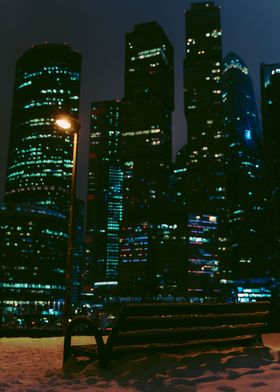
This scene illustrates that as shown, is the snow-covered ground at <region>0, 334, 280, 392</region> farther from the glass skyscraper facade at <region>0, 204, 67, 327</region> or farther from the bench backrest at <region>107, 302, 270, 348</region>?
the glass skyscraper facade at <region>0, 204, 67, 327</region>

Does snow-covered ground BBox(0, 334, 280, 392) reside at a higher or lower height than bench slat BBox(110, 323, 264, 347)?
lower

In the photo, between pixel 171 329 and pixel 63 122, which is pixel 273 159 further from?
pixel 171 329

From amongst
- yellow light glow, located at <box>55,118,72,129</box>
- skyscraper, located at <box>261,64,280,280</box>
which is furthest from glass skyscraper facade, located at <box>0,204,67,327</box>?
yellow light glow, located at <box>55,118,72,129</box>

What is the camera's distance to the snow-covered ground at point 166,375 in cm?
548

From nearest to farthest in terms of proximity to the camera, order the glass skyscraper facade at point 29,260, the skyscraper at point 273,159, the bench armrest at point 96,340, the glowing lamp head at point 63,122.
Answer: the bench armrest at point 96,340, the glowing lamp head at point 63,122, the skyscraper at point 273,159, the glass skyscraper facade at point 29,260

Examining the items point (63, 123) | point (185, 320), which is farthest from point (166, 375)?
point (63, 123)

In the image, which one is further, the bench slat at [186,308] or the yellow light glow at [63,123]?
the yellow light glow at [63,123]

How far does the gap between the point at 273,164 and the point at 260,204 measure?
782cm

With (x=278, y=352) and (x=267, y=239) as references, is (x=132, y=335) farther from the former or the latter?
(x=267, y=239)

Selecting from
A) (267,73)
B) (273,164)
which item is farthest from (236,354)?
(267,73)

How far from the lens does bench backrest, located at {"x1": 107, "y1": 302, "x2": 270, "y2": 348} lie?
6.58 meters

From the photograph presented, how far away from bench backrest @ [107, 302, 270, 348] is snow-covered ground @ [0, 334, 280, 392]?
34 centimetres

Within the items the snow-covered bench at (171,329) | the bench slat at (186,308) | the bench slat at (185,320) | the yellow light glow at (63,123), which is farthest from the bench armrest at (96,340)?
the yellow light glow at (63,123)

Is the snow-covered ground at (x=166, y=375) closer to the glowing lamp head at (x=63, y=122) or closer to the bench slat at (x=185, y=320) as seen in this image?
the bench slat at (x=185, y=320)
